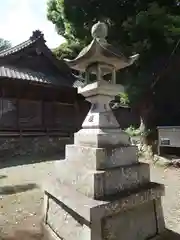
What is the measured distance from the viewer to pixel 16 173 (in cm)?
826

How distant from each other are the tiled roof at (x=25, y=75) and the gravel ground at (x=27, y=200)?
4.67 meters

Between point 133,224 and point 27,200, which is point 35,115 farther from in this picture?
point 133,224

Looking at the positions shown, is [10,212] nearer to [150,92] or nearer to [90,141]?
[90,141]

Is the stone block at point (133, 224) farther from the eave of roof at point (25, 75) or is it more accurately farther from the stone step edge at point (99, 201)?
the eave of roof at point (25, 75)

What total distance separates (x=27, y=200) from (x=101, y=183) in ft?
9.59

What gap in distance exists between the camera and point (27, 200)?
5262 millimetres

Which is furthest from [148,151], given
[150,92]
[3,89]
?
[3,89]

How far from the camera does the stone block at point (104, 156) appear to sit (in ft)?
10.3

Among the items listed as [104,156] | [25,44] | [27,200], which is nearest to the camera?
[104,156]

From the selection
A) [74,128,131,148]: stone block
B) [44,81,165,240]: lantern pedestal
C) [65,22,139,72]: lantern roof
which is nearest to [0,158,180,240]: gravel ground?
[44,81,165,240]: lantern pedestal

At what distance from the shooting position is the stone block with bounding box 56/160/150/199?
2992mm

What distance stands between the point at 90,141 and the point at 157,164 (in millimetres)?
6467

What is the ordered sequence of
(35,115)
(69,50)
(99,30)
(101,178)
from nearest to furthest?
(101,178)
(99,30)
(35,115)
(69,50)

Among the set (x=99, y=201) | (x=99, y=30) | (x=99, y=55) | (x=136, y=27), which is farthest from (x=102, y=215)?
(x=136, y=27)
